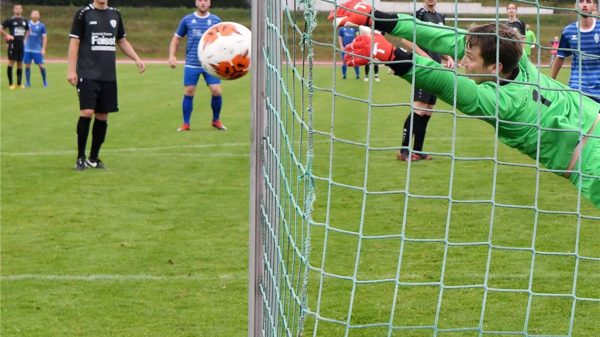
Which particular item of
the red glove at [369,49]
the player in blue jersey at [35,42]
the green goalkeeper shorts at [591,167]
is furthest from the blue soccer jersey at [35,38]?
the red glove at [369,49]

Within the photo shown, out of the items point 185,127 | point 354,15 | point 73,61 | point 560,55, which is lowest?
point 185,127

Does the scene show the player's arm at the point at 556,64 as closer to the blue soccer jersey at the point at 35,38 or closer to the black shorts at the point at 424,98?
the black shorts at the point at 424,98

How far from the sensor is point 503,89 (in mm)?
4410

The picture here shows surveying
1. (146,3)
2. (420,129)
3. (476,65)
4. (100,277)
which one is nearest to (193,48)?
(420,129)

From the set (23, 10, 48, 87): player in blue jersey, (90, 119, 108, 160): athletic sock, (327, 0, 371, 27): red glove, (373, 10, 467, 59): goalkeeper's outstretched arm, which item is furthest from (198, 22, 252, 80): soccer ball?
(23, 10, 48, 87): player in blue jersey

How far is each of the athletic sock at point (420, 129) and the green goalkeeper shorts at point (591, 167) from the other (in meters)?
5.89

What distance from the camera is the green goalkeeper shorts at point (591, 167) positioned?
454 centimetres

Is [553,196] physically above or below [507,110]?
below

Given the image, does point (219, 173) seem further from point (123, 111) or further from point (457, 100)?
point (123, 111)

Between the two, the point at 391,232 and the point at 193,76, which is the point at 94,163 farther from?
the point at 391,232

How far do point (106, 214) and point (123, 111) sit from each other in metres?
9.15

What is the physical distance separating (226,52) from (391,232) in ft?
8.22

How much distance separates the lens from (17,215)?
8078 millimetres

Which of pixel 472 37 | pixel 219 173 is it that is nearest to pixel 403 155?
pixel 219 173
